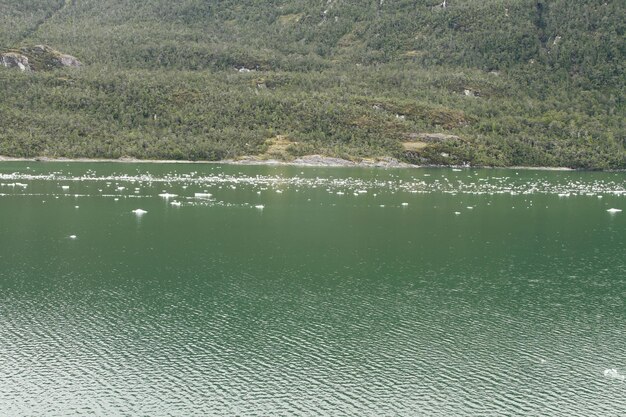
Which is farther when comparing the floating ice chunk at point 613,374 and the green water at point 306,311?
the floating ice chunk at point 613,374

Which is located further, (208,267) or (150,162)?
(150,162)

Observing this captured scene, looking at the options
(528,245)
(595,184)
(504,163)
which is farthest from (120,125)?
(528,245)

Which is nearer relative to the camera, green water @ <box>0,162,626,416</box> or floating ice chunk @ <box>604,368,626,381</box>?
green water @ <box>0,162,626,416</box>

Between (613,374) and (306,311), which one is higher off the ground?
(306,311)

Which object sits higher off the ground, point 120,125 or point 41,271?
point 120,125

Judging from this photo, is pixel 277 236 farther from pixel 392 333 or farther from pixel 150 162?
pixel 150 162

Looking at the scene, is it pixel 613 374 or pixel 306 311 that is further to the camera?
pixel 306 311

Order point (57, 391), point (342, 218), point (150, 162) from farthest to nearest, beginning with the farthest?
point (150, 162) < point (342, 218) < point (57, 391)

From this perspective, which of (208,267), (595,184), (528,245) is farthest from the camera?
A: (595,184)
